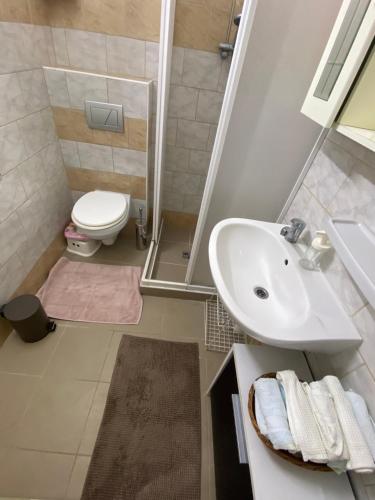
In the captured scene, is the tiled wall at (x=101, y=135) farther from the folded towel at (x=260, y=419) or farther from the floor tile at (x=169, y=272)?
the folded towel at (x=260, y=419)

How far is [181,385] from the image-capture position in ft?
4.59

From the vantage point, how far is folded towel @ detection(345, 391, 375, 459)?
64cm

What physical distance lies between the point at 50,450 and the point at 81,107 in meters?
2.07

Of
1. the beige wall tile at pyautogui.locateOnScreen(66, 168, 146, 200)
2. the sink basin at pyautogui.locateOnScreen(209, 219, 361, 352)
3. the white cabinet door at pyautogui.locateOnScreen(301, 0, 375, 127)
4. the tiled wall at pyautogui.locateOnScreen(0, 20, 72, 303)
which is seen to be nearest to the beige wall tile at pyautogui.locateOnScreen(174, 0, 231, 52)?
the tiled wall at pyautogui.locateOnScreen(0, 20, 72, 303)

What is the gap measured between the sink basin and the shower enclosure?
0.40 m

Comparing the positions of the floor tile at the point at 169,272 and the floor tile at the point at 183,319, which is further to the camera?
the floor tile at the point at 169,272

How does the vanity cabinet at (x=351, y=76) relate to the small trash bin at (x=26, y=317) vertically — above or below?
above

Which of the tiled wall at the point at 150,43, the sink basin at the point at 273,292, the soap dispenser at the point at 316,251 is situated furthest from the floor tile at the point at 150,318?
the tiled wall at the point at 150,43

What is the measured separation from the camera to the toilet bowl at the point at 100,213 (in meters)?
1.73

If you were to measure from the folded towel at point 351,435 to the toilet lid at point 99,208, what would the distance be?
5.29ft

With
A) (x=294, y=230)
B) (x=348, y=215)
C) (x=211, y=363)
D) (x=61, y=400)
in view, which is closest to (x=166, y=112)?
(x=294, y=230)

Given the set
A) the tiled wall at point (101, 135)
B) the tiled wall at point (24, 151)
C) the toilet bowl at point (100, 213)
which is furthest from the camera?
the toilet bowl at point (100, 213)

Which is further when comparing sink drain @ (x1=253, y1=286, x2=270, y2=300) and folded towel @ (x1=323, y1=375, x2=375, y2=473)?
sink drain @ (x1=253, y1=286, x2=270, y2=300)

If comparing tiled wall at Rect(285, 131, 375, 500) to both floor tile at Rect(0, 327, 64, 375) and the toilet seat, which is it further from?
floor tile at Rect(0, 327, 64, 375)
